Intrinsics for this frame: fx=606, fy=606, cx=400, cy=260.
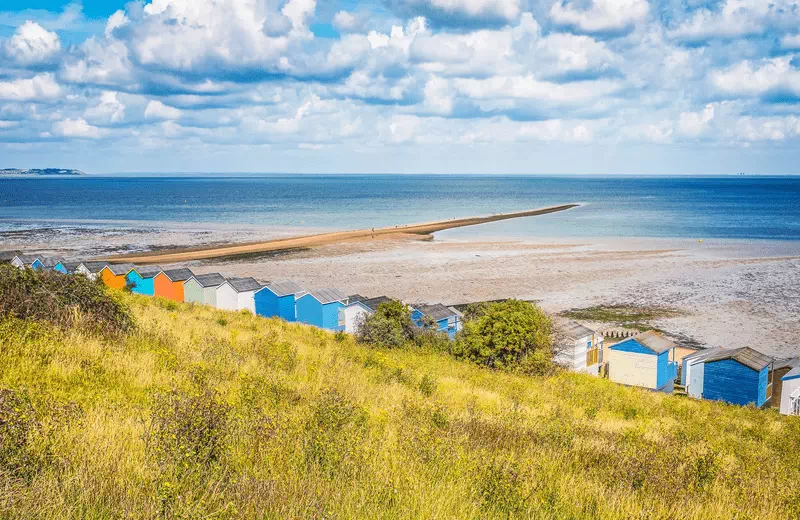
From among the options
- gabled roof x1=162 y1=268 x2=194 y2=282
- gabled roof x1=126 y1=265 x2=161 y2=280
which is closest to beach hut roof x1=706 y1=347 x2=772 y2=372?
gabled roof x1=162 y1=268 x2=194 y2=282

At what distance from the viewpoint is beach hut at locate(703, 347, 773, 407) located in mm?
22016

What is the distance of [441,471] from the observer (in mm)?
6098

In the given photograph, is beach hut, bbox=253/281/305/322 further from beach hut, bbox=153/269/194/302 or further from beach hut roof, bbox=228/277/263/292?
beach hut, bbox=153/269/194/302

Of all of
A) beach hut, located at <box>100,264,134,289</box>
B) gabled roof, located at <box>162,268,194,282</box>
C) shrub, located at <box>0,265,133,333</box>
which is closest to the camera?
shrub, located at <box>0,265,133,333</box>

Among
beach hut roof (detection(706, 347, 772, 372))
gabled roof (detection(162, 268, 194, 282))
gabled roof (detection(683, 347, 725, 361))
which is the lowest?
gabled roof (detection(683, 347, 725, 361))

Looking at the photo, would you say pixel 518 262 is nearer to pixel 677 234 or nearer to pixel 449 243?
pixel 449 243

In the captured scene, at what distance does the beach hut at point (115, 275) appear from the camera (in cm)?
2950

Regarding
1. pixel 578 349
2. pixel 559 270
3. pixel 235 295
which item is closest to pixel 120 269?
pixel 235 295

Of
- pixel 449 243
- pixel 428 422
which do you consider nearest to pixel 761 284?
pixel 449 243

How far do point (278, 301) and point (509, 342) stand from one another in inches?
496

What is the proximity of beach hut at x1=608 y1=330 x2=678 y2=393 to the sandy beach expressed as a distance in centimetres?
675

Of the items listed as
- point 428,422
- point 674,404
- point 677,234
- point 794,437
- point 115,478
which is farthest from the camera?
point 677,234

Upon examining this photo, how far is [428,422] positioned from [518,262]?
153 ft

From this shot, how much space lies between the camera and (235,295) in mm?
30109
